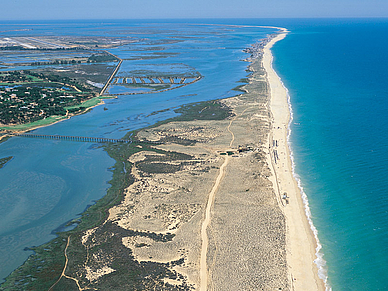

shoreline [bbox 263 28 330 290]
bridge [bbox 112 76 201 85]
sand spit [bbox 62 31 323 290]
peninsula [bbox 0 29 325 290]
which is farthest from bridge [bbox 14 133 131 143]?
bridge [bbox 112 76 201 85]

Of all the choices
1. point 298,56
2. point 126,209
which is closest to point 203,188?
point 126,209

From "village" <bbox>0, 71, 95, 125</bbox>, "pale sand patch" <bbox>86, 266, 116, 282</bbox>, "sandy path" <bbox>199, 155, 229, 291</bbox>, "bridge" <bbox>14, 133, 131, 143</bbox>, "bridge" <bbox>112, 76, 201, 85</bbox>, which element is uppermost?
"bridge" <bbox>112, 76, 201, 85</bbox>

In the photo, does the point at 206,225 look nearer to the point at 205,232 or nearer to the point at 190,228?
the point at 205,232

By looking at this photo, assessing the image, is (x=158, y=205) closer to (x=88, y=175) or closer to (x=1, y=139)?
(x=88, y=175)

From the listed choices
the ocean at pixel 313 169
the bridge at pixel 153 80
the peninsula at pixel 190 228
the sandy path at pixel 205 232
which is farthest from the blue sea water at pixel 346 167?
the bridge at pixel 153 80

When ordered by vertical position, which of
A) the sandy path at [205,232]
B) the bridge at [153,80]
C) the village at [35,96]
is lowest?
the sandy path at [205,232]

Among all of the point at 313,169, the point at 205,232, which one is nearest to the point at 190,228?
the point at 205,232

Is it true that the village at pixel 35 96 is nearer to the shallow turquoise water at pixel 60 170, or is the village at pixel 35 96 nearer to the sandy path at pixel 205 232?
the shallow turquoise water at pixel 60 170

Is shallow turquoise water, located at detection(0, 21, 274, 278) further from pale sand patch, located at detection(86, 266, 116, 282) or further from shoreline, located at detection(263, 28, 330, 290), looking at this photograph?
shoreline, located at detection(263, 28, 330, 290)
